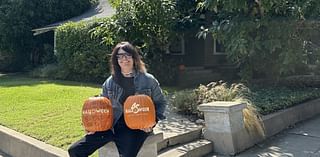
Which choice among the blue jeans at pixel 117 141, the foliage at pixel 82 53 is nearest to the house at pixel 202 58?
the foliage at pixel 82 53

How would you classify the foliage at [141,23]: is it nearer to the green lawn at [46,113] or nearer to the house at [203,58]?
the green lawn at [46,113]

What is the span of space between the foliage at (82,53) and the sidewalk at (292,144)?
25.8 ft

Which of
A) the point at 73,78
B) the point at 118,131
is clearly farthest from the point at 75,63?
the point at 118,131

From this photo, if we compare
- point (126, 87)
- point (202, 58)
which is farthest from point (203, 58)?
point (126, 87)

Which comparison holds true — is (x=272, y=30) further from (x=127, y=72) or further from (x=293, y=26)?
(x=127, y=72)

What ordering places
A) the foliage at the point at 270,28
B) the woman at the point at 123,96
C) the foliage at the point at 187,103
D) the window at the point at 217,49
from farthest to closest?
the window at the point at 217,49 → the foliage at the point at 270,28 → the foliage at the point at 187,103 → the woman at the point at 123,96

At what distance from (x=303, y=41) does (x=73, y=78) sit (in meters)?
9.57

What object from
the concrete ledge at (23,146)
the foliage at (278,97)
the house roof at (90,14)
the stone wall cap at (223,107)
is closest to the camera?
the concrete ledge at (23,146)

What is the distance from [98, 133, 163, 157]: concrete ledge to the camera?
164 inches

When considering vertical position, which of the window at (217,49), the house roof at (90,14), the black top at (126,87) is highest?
the house roof at (90,14)

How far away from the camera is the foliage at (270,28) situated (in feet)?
27.0

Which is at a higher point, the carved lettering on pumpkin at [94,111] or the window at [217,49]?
the window at [217,49]

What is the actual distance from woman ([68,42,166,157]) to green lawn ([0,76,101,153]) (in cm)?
145

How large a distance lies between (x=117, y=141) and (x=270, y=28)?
5899 mm
